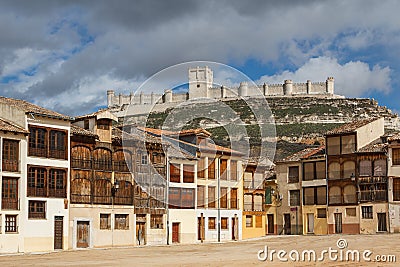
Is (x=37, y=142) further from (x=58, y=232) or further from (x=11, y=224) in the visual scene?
(x=58, y=232)

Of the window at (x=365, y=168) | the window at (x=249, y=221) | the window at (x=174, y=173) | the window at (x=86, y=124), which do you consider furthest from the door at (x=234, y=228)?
the window at (x=86, y=124)

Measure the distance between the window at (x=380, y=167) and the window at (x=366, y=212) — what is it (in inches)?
138

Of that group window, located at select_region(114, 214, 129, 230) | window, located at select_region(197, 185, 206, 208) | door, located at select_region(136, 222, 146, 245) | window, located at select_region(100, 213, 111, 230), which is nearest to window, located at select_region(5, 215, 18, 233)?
window, located at select_region(100, 213, 111, 230)

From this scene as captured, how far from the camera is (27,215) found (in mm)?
48312

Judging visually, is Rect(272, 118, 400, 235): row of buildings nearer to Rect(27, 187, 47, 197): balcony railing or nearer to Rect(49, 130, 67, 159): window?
Rect(49, 130, 67, 159): window

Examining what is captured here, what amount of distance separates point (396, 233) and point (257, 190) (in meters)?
14.7

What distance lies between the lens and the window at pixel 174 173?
6100cm

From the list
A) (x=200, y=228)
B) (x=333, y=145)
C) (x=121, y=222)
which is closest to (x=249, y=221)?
(x=200, y=228)

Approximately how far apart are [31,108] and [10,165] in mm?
4788

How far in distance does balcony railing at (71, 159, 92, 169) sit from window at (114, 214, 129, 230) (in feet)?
15.9

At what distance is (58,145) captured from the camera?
5084 centimetres

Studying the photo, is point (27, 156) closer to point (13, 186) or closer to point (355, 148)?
point (13, 186)

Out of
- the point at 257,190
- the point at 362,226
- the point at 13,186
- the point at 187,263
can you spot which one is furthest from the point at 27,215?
the point at 362,226

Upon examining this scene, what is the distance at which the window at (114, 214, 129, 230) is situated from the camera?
181ft
